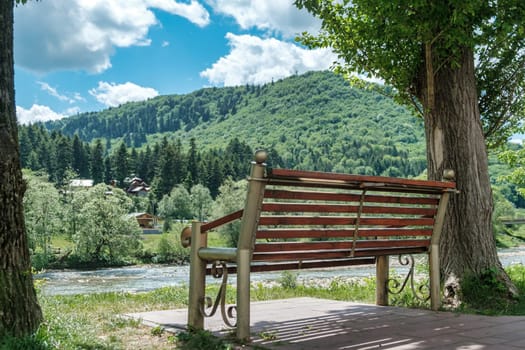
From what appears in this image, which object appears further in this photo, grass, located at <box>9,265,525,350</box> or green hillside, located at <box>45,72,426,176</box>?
green hillside, located at <box>45,72,426,176</box>

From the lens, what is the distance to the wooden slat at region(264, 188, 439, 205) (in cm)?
388

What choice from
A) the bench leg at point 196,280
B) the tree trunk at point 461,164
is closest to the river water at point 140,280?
the tree trunk at point 461,164

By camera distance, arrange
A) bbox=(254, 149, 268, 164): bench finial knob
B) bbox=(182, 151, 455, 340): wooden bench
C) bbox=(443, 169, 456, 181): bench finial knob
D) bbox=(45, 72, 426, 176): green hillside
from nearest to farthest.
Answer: bbox=(254, 149, 268, 164): bench finial knob → bbox=(182, 151, 455, 340): wooden bench → bbox=(443, 169, 456, 181): bench finial knob → bbox=(45, 72, 426, 176): green hillside

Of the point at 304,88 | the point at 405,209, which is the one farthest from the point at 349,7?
the point at 304,88

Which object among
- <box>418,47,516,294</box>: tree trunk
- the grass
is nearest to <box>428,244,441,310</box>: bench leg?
the grass

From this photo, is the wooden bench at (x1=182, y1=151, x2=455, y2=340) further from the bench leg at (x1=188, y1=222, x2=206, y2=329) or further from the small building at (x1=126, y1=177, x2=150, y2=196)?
the small building at (x1=126, y1=177, x2=150, y2=196)

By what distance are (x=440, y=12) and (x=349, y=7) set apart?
1.65 meters

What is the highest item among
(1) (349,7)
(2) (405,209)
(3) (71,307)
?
(1) (349,7)

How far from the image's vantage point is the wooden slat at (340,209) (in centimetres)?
390

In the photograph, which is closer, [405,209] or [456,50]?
[405,209]

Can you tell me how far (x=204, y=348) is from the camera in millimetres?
3760

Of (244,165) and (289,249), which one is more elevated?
(244,165)

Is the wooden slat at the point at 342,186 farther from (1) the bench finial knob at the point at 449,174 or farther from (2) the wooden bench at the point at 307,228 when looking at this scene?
(1) the bench finial knob at the point at 449,174

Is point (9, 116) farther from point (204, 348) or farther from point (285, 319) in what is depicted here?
point (285, 319)
